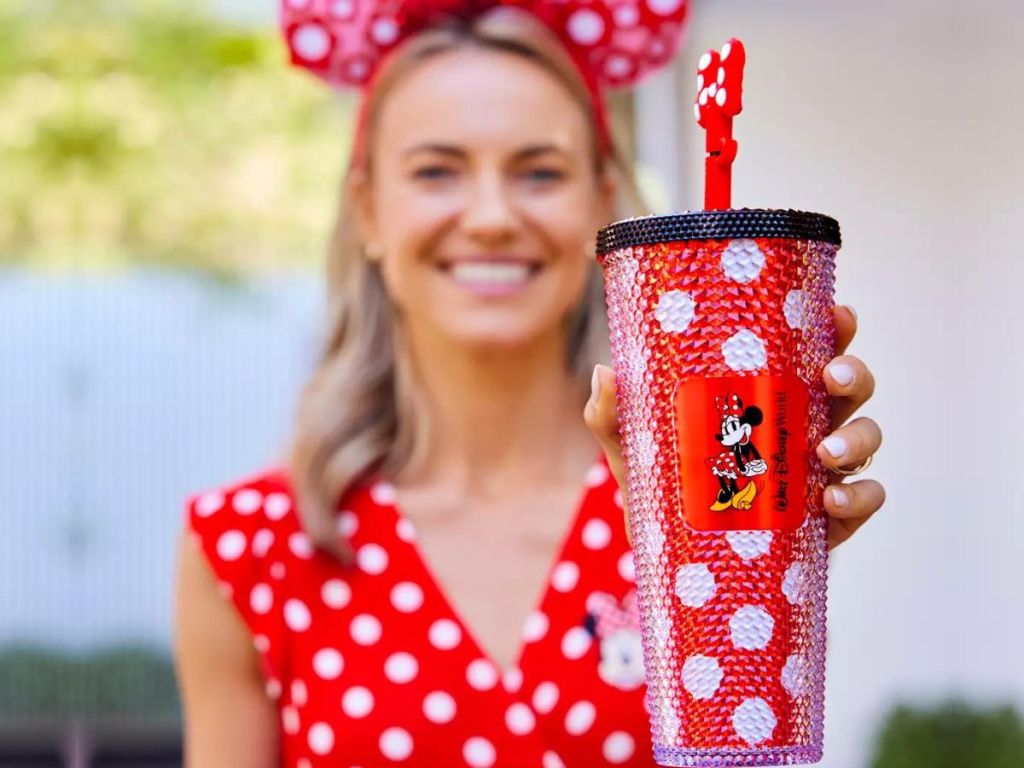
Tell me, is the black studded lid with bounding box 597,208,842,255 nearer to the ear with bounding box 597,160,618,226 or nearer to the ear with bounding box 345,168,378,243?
the ear with bounding box 597,160,618,226

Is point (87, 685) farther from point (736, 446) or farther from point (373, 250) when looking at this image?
point (736, 446)

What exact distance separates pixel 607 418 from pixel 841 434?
0.19m

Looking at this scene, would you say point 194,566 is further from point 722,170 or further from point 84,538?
point 84,538

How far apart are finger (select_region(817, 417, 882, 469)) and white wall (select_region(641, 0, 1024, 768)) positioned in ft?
9.90

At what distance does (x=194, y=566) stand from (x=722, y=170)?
1253mm

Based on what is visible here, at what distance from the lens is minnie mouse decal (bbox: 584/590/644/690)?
2002 mm

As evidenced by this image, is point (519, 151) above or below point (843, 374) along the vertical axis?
above

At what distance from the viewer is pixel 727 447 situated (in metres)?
1.12

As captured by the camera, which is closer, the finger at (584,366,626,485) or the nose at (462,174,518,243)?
the finger at (584,366,626,485)

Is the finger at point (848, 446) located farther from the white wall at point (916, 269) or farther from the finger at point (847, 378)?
the white wall at point (916, 269)

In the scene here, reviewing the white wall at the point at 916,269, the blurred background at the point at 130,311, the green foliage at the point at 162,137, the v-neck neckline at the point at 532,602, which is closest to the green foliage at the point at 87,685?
the blurred background at the point at 130,311

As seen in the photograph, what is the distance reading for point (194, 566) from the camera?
85.6 inches

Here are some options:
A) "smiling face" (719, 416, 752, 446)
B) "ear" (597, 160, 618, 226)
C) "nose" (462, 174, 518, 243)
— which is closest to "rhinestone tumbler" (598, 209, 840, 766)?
"smiling face" (719, 416, 752, 446)

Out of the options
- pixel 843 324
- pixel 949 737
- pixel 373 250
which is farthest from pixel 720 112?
pixel 949 737
